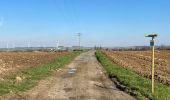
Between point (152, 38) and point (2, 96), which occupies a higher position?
point (152, 38)

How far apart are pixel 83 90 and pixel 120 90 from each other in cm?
187

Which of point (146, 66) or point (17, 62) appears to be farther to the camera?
point (17, 62)

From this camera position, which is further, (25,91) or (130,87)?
(130,87)

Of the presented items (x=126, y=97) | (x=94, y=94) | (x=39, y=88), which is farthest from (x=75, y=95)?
(x=39, y=88)

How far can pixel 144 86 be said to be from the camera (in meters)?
21.9

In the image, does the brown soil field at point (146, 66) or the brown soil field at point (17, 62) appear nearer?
the brown soil field at point (146, 66)

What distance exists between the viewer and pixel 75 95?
734 inches

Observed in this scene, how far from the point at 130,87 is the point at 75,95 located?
408cm

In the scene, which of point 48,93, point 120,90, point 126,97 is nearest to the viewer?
point 126,97

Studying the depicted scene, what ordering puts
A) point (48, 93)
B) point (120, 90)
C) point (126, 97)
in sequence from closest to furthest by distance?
point (126, 97)
point (48, 93)
point (120, 90)

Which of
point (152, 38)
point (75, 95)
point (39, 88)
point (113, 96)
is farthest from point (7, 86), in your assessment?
point (152, 38)

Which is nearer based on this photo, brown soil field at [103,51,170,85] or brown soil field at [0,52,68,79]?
brown soil field at [103,51,170,85]

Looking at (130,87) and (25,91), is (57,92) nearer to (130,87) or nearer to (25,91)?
(25,91)

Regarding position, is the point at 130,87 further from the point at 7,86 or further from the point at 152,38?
the point at 7,86
